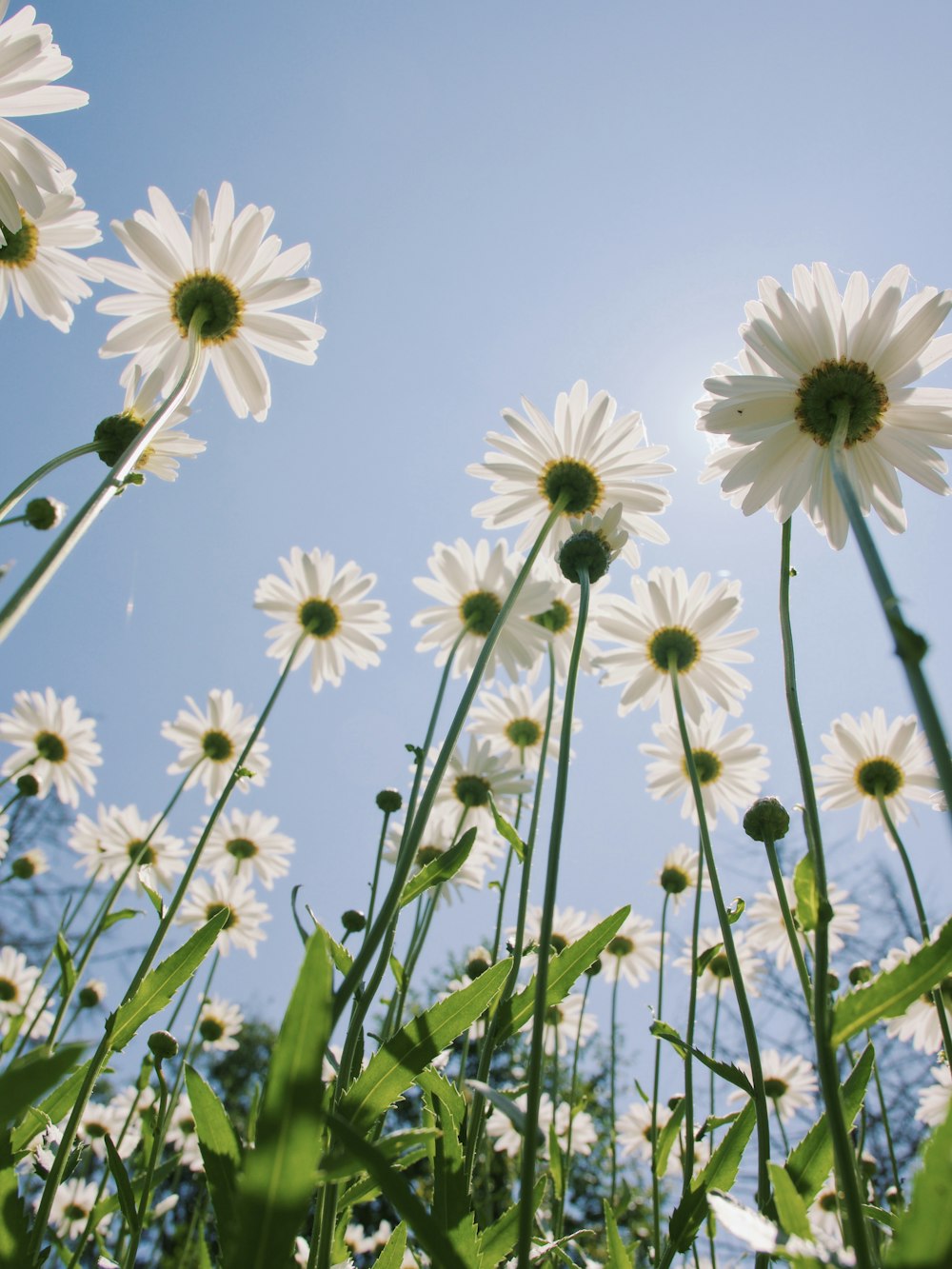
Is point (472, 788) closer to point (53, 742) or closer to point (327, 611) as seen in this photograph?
point (327, 611)

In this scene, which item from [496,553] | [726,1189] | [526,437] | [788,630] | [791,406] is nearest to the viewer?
[788,630]

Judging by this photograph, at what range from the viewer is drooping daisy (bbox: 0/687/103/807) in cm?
429

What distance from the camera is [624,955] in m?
4.57

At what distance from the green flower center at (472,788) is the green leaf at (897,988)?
227cm

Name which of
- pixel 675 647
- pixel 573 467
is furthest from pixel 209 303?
pixel 675 647

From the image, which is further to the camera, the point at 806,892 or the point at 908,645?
the point at 806,892

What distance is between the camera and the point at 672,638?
109 inches

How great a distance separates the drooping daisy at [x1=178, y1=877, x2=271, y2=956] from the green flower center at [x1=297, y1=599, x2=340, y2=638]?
5.26 ft

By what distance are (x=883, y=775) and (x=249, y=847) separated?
9.65 ft

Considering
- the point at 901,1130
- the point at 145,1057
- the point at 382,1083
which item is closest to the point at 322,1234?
the point at 382,1083

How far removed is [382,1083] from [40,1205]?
0.60 metres

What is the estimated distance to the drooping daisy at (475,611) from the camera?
9.58 ft

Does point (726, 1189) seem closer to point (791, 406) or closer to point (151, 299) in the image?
point (791, 406)

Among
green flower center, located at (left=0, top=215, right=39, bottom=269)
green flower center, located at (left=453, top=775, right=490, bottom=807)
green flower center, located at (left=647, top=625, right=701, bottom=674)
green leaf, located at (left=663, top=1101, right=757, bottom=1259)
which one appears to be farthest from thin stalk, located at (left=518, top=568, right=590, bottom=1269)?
green flower center, located at (left=0, top=215, right=39, bottom=269)
